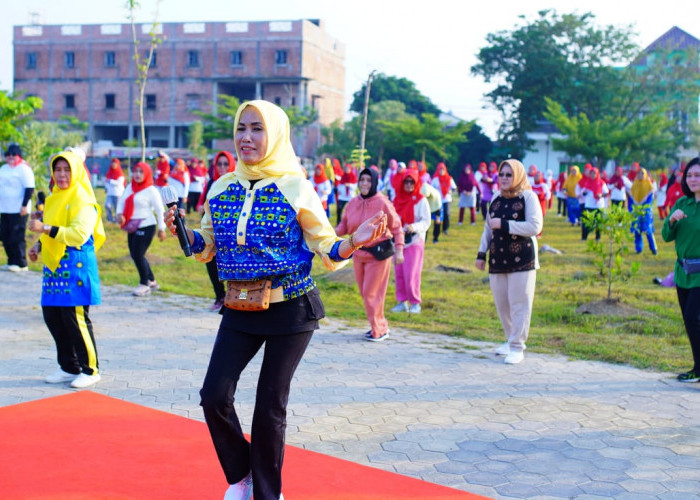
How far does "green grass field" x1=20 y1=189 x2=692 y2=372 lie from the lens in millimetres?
8094

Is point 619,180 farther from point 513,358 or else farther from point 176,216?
point 176,216

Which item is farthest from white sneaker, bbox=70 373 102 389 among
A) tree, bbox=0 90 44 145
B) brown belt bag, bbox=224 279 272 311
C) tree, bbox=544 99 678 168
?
tree, bbox=544 99 678 168

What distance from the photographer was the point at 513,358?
23.7 feet

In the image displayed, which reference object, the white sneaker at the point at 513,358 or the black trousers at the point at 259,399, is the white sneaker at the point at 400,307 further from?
the black trousers at the point at 259,399

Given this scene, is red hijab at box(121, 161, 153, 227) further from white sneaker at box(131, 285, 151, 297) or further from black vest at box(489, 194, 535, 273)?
black vest at box(489, 194, 535, 273)

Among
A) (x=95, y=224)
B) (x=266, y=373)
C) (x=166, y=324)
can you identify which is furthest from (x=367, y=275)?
(x=266, y=373)

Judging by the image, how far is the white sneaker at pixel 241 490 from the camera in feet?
12.4

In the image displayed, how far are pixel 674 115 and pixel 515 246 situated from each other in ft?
144

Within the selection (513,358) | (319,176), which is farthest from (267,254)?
(319,176)

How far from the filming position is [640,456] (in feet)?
15.7

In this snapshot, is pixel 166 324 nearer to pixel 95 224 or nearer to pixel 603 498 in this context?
pixel 95 224

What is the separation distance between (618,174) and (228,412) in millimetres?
17558

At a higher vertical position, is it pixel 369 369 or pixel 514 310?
pixel 514 310

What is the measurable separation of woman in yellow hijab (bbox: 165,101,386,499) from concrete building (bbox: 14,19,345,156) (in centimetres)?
5090
